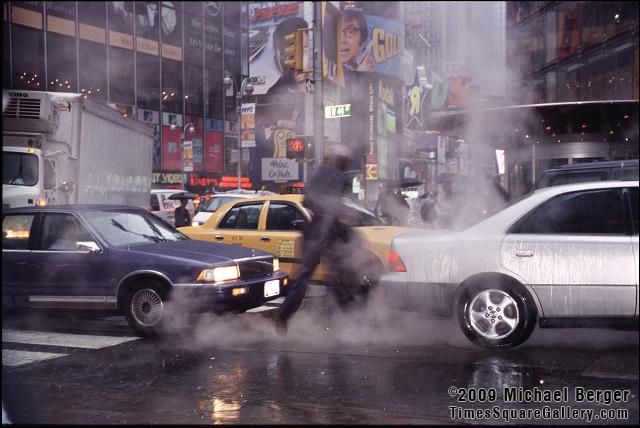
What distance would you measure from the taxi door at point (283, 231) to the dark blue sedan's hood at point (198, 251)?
3.15ft

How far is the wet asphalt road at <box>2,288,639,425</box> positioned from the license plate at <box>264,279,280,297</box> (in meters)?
0.27

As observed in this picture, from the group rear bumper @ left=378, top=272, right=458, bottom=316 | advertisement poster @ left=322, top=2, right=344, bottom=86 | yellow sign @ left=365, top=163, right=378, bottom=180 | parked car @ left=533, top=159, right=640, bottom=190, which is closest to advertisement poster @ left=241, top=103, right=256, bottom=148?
advertisement poster @ left=322, top=2, right=344, bottom=86

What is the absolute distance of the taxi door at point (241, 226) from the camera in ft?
21.1

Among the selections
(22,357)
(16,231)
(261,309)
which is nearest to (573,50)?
(261,309)

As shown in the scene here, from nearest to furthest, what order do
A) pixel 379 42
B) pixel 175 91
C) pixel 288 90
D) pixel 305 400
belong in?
pixel 305 400 → pixel 175 91 → pixel 288 90 → pixel 379 42

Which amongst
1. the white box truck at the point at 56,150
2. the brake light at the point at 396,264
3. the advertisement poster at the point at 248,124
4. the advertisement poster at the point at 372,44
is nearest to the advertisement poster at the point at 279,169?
the advertisement poster at the point at 372,44

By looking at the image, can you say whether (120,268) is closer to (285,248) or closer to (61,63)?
(61,63)

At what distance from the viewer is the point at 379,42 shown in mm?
46281

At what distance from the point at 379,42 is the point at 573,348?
→ 146 feet

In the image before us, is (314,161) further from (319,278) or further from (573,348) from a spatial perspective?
(573,348)

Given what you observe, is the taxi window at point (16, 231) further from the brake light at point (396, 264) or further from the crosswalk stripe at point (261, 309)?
the brake light at point (396, 264)

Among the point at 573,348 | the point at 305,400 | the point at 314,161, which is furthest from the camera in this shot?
the point at 314,161

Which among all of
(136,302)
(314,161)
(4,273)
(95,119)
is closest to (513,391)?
(136,302)

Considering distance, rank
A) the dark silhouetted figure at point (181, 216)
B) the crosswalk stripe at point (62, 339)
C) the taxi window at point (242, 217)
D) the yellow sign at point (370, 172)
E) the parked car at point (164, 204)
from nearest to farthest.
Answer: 1. the crosswalk stripe at point (62, 339)
2. the taxi window at point (242, 217)
3. the dark silhouetted figure at point (181, 216)
4. the parked car at point (164, 204)
5. the yellow sign at point (370, 172)
